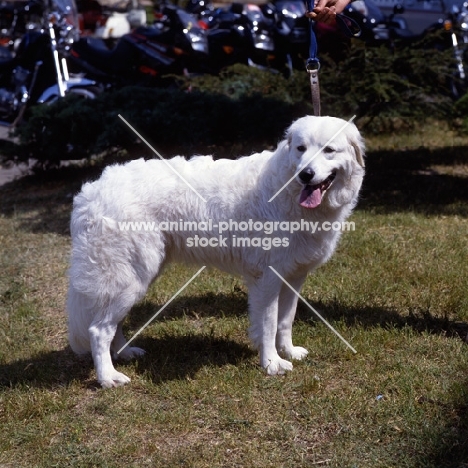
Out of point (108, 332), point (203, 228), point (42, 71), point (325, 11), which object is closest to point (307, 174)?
point (203, 228)

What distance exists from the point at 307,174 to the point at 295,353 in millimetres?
1199

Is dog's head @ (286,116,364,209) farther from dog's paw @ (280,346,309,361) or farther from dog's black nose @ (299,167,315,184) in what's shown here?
dog's paw @ (280,346,309,361)

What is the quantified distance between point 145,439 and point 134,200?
4.14ft

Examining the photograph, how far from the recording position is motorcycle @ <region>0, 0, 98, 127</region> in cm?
1041

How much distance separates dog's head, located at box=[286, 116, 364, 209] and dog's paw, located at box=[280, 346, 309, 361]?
0.96 metres

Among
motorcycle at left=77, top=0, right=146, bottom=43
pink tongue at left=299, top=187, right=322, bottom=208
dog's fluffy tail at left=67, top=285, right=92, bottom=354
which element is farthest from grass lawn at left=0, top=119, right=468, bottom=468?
motorcycle at left=77, top=0, right=146, bottom=43

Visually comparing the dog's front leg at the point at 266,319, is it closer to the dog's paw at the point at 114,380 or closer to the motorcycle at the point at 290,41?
the dog's paw at the point at 114,380

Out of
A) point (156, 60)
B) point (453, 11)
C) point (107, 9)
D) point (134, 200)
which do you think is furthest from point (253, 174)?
point (107, 9)

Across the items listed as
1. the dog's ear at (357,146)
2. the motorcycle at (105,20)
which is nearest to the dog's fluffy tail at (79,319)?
the dog's ear at (357,146)

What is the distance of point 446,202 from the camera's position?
732 centimetres

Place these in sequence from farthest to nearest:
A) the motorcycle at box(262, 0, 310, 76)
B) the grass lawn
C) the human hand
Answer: the motorcycle at box(262, 0, 310, 76) → the human hand → the grass lawn

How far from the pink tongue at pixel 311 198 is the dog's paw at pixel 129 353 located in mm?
1470

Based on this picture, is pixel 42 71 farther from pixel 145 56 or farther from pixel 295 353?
pixel 295 353

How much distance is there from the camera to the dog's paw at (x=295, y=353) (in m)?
4.26
